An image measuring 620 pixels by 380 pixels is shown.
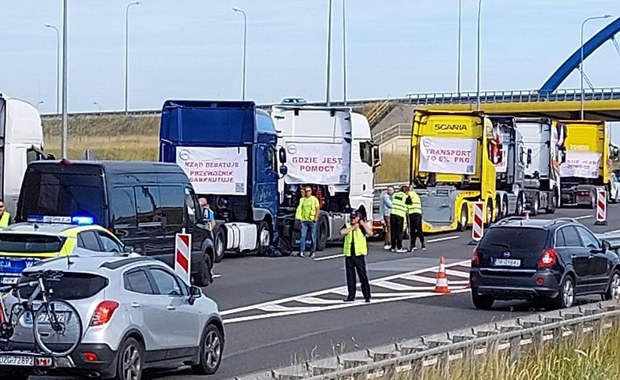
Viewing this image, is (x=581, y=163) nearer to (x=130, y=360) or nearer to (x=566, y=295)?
(x=566, y=295)

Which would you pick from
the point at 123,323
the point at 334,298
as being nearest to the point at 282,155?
the point at 334,298

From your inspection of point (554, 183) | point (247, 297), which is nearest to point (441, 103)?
point (554, 183)

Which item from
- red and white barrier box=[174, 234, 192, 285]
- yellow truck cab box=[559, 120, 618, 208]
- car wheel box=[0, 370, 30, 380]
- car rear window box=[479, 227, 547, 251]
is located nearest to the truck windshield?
red and white barrier box=[174, 234, 192, 285]

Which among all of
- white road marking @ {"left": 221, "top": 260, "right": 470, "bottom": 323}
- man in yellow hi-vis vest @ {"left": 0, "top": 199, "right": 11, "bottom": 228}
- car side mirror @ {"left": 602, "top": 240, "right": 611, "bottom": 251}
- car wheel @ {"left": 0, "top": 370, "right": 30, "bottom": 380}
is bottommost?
white road marking @ {"left": 221, "top": 260, "right": 470, "bottom": 323}

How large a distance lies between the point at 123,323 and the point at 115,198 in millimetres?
9120

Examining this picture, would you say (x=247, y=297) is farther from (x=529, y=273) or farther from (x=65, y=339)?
(x=65, y=339)

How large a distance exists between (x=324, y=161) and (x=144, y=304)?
2226cm

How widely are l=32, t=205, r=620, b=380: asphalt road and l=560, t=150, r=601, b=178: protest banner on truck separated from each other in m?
23.9

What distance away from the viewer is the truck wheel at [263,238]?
33.0 m

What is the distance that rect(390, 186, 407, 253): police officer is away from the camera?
34.7 metres

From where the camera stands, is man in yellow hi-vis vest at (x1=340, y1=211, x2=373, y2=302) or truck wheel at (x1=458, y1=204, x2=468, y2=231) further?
truck wheel at (x1=458, y1=204, x2=468, y2=231)

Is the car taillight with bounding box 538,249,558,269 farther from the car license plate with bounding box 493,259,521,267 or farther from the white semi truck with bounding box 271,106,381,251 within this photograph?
the white semi truck with bounding box 271,106,381,251

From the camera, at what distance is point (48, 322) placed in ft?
43.3

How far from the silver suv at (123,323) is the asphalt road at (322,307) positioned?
594 millimetres
